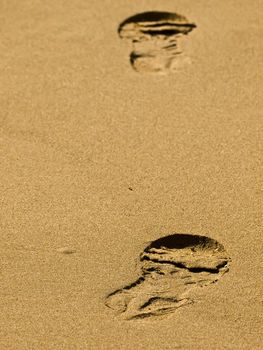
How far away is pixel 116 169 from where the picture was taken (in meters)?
2.25

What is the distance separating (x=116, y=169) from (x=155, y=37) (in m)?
0.71

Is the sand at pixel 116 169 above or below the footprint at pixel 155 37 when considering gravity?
below

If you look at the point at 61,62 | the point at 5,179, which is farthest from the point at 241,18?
the point at 5,179

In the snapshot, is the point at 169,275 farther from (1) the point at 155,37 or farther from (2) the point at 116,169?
(1) the point at 155,37

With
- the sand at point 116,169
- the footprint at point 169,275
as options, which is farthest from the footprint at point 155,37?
the footprint at point 169,275

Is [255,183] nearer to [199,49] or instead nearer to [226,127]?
[226,127]

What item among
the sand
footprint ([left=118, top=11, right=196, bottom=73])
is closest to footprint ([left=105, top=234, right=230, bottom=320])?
the sand

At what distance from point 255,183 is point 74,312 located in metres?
0.77

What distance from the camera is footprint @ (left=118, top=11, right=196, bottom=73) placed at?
261 centimetres

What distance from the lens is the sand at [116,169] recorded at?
6.19ft

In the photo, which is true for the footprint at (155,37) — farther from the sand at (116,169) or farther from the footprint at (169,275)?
the footprint at (169,275)

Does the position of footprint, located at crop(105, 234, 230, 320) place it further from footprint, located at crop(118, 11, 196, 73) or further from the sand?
footprint, located at crop(118, 11, 196, 73)

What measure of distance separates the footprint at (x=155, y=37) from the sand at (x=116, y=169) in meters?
0.04

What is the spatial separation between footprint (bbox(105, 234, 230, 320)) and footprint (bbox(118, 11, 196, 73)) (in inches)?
32.7
